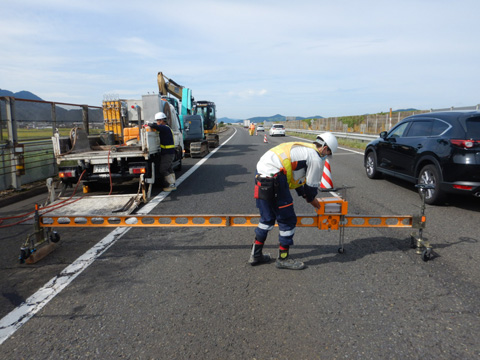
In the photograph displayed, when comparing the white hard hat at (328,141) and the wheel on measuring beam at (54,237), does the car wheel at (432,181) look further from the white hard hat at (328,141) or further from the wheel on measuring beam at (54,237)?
the wheel on measuring beam at (54,237)

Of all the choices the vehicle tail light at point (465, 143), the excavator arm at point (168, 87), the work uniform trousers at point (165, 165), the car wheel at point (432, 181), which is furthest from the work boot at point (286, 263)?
the excavator arm at point (168, 87)

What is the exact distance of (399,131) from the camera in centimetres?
866

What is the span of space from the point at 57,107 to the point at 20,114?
1991mm

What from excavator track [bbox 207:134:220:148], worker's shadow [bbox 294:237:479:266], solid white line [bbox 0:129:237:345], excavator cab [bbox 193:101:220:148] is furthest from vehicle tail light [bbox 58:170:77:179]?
excavator cab [bbox 193:101:220:148]

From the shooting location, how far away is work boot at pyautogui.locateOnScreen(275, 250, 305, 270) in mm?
4066

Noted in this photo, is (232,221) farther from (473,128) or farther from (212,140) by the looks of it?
(212,140)

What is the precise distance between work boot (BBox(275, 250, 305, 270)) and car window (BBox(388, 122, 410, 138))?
18.9 feet

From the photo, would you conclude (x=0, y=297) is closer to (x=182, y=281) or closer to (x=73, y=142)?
(x=182, y=281)

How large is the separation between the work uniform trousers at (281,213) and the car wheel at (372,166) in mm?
6396

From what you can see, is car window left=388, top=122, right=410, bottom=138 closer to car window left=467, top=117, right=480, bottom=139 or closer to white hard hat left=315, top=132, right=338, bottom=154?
car window left=467, top=117, right=480, bottom=139

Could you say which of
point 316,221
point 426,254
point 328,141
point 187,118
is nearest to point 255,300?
point 316,221

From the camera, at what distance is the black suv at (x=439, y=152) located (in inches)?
242

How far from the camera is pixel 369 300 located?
332 cm

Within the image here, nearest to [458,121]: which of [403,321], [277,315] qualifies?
[403,321]
